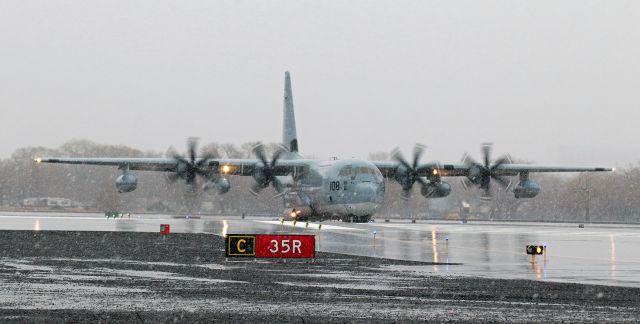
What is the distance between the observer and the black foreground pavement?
Answer: 54.5 ft

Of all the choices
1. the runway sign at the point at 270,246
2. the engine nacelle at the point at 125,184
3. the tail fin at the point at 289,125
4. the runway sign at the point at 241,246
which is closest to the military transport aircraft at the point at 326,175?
the engine nacelle at the point at 125,184

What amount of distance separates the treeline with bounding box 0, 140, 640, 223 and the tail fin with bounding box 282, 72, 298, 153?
166 ft

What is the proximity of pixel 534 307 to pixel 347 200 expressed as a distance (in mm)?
46973

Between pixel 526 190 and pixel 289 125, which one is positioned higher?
pixel 289 125

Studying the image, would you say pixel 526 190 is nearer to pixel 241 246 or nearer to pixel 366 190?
pixel 366 190

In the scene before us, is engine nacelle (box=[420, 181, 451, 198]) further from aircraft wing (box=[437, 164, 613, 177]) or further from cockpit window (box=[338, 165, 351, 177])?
cockpit window (box=[338, 165, 351, 177])

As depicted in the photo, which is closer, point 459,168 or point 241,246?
point 241,246

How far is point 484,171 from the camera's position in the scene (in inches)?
2874

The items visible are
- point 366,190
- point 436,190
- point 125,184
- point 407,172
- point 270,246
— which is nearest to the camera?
point 270,246

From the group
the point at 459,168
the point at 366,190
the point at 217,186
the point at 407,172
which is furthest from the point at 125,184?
the point at 459,168

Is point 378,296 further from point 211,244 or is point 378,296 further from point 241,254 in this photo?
point 211,244

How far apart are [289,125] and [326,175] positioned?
15.9m

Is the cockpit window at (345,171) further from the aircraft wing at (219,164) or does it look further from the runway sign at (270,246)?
the runway sign at (270,246)

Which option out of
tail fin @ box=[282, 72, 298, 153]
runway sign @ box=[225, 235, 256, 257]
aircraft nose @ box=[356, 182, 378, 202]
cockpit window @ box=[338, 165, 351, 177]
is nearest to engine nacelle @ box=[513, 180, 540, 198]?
aircraft nose @ box=[356, 182, 378, 202]
